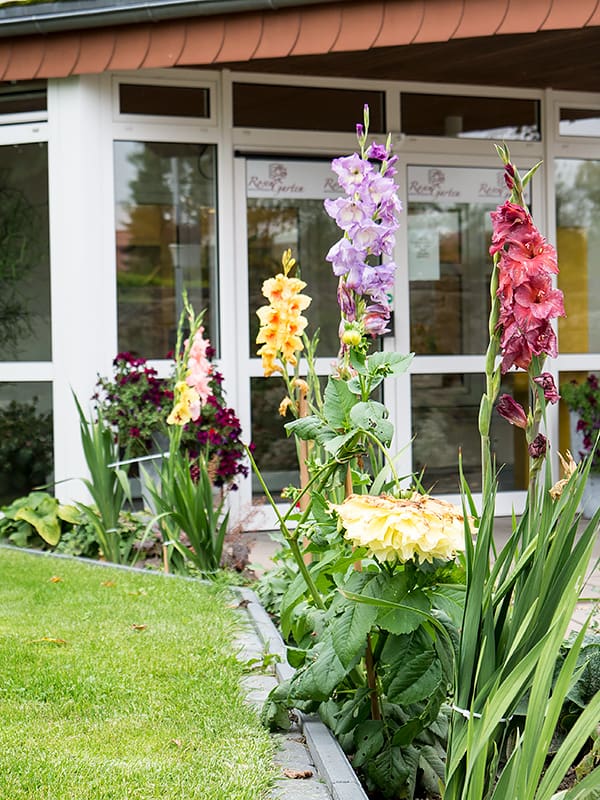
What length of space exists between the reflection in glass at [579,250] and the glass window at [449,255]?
517 millimetres

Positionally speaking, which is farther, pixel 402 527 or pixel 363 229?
pixel 363 229

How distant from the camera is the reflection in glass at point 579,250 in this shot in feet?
24.4

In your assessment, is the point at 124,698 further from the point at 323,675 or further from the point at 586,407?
the point at 586,407

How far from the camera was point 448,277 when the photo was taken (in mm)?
7246

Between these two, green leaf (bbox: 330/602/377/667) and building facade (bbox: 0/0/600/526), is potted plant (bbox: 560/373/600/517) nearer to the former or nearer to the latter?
building facade (bbox: 0/0/600/526)

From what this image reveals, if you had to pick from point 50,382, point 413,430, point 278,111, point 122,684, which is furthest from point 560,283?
point 122,684

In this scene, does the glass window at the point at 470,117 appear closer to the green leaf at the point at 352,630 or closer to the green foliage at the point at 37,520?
the green foliage at the point at 37,520

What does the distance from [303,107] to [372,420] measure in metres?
5.06

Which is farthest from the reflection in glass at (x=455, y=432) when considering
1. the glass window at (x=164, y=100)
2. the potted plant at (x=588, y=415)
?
the glass window at (x=164, y=100)

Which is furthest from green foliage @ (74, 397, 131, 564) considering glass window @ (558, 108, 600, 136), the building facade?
glass window @ (558, 108, 600, 136)

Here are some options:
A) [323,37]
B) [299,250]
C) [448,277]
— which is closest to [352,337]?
[323,37]

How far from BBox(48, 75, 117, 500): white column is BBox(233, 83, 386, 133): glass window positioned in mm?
901

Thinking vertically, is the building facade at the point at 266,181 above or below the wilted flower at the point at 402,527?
above

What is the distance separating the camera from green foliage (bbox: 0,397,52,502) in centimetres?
643
